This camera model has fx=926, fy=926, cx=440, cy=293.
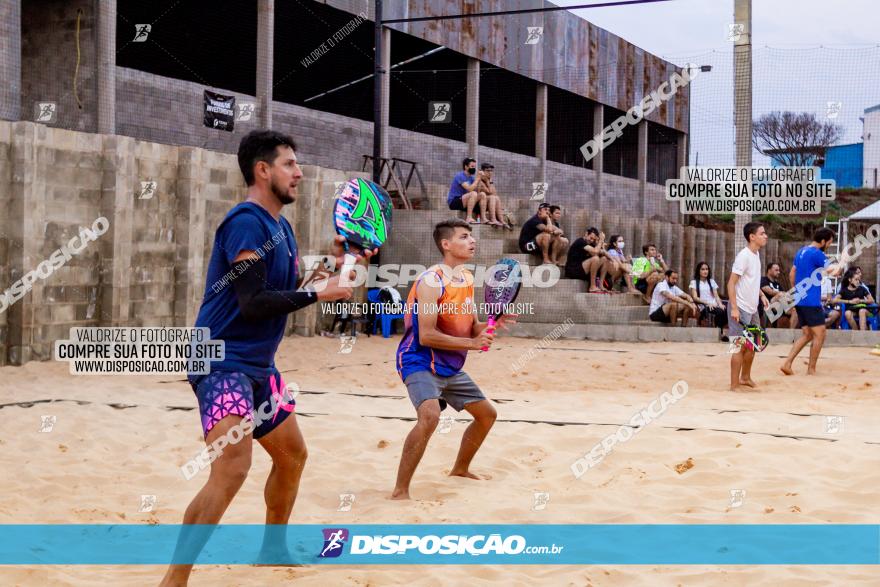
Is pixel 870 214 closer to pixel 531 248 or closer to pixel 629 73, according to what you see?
pixel 531 248

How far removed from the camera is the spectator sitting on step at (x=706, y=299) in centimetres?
1448

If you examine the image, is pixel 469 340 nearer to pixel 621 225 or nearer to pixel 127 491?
pixel 127 491

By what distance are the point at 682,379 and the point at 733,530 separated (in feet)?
20.2

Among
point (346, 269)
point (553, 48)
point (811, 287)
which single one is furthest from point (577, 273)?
point (346, 269)

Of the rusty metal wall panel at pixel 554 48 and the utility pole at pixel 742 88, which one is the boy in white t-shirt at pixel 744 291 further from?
the rusty metal wall panel at pixel 554 48

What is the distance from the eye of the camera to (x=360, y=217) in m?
3.83

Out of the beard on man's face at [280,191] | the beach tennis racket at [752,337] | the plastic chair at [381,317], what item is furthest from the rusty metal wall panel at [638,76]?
the beard on man's face at [280,191]

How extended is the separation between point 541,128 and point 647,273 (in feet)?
24.1

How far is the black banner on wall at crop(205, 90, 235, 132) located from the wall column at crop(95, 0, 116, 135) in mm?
2166

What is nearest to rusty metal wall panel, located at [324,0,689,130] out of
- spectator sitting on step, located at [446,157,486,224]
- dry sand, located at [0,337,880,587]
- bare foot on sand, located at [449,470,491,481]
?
spectator sitting on step, located at [446,157,486,224]

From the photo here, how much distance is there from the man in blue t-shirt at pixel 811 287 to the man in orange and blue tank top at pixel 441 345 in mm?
6031

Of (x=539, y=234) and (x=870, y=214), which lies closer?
(x=539, y=234)

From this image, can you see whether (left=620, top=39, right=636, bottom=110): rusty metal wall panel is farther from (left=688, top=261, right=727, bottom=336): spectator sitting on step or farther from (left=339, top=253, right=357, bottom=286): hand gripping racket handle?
(left=339, top=253, right=357, bottom=286): hand gripping racket handle

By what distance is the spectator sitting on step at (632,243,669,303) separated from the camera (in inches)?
614
